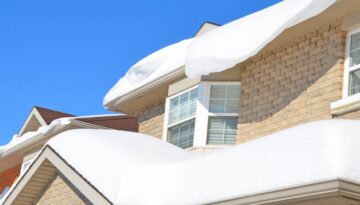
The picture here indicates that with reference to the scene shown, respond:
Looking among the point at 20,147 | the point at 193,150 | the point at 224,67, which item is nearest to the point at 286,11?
the point at 224,67

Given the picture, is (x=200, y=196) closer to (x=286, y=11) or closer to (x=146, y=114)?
(x=286, y=11)

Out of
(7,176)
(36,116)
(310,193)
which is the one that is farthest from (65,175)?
(7,176)

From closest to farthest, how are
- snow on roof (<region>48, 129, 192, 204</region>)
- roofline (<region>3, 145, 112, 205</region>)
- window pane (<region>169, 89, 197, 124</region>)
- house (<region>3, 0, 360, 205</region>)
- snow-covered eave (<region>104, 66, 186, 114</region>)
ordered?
1. house (<region>3, 0, 360, 205</region>)
2. snow on roof (<region>48, 129, 192, 204</region>)
3. roofline (<region>3, 145, 112, 205</region>)
4. window pane (<region>169, 89, 197, 124</region>)
5. snow-covered eave (<region>104, 66, 186, 114</region>)

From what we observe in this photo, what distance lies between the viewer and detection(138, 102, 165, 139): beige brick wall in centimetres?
1694

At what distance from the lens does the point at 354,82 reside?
12.1 m

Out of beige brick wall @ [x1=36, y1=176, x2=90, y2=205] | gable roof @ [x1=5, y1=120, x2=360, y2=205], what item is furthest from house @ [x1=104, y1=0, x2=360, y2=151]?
beige brick wall @ [x1=36, y1=176, x2=90, y2=205]

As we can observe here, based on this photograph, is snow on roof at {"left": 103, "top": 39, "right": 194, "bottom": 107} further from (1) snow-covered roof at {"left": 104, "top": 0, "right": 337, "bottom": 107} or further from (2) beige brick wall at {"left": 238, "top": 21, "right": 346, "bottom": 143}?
(2) beige brick wall at {"left": 238, "top": 21, "right": 346, "bottom": 143}

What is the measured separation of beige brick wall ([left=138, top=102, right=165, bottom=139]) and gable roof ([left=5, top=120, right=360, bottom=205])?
5041 millimetres

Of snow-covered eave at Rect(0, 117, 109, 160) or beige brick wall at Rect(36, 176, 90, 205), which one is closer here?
beige brick wall at Rect(36, 176, 90, 205)

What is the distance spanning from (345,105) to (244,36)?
2619 millimetres

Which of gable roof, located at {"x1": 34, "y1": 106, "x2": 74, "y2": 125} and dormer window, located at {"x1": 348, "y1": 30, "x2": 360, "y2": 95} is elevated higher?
gable roof, located at {"x1": 34, "y1": 106, "x2": 74, "y2": 125}

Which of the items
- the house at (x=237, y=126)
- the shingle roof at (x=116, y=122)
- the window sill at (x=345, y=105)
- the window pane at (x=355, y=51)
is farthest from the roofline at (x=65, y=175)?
the shingle roof at (x=116, y=122)

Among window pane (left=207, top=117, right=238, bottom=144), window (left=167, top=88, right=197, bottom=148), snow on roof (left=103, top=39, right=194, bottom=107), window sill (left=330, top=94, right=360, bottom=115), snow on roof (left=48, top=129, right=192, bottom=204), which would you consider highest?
snow on roof (left=103, top=39, right=194, bottom=107)

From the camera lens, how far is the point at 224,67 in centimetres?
1346
